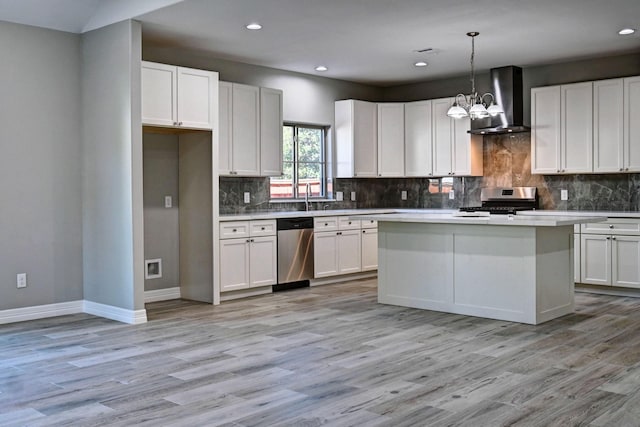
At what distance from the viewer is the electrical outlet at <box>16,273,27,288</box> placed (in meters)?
5.70

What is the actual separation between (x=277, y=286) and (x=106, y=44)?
311 centimetres

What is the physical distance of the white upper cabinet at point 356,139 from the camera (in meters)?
8.42

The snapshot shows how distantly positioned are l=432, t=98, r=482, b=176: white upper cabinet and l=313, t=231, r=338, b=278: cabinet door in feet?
5.90

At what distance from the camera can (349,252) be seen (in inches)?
313

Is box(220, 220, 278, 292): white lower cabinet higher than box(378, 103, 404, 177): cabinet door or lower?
lower

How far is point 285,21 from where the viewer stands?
5.67 meters

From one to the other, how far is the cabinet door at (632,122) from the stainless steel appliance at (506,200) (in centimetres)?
119

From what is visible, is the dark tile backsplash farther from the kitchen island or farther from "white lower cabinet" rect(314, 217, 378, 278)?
the kitchen island

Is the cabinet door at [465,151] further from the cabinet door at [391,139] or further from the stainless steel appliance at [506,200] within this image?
the cabinet door at [391,139]

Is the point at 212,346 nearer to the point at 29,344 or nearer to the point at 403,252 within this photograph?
the point at 29,344

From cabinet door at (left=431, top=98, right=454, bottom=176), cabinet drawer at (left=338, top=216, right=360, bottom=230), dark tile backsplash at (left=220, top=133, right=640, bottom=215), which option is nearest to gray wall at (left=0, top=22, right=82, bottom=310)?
dark tile backsplash at (left=220, top=133, right=640, bottom=215)

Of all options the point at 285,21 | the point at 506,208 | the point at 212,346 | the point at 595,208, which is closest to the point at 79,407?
the point at 212,346

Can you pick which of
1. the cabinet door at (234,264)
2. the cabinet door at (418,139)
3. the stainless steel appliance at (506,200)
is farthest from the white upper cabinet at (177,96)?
the stainless steel appliance at (506,200)

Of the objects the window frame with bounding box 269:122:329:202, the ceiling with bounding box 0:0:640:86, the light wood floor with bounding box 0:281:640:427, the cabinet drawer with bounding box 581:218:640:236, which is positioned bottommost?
the light wood floor with bounding box 0:281:640:427
